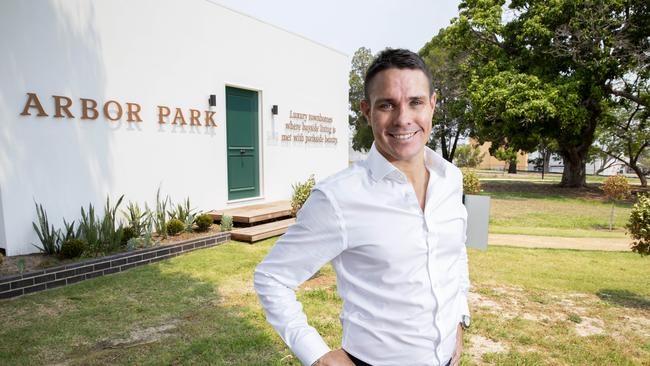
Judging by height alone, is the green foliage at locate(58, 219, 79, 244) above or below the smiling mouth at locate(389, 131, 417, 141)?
below

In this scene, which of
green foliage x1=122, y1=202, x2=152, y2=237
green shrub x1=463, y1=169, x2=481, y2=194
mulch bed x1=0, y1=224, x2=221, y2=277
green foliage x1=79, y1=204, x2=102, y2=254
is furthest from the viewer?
green shrub x1=463, y1=169, x2=481, y2=194

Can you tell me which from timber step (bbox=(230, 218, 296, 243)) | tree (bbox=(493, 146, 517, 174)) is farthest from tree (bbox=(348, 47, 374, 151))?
timber step (bbox=(230, 218, 296, 243))

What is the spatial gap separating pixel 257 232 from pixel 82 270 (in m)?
3.13

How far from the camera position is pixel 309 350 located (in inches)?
55.0

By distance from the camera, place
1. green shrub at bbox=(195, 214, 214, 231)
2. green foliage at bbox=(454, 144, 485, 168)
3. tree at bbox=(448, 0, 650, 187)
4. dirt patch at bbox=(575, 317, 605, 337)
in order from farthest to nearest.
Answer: green foliage at bbox=(454, 144, 485, 168), tree at bbox=(448, 0, 650, 187), green shrub at bbox=(195, 214, 214, 231), dirt patch at bbox=(575, 317, 605, 337)

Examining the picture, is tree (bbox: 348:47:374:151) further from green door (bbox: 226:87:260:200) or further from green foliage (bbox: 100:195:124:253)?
green foliage (bbox: 100:195:124:253)

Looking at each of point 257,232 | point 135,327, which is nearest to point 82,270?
point 135,327

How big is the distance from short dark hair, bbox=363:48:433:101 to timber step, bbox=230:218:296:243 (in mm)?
6493

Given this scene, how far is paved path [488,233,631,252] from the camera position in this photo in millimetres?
8156

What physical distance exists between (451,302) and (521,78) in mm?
17863

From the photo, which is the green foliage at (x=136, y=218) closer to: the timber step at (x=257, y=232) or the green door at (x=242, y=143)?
the timber step at (x=257, y=232)

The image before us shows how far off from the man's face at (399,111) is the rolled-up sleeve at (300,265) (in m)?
0.35

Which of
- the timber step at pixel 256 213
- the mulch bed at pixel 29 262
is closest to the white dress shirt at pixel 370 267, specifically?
the mulch bed at pixel 29 262

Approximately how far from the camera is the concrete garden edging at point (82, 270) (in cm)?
486
